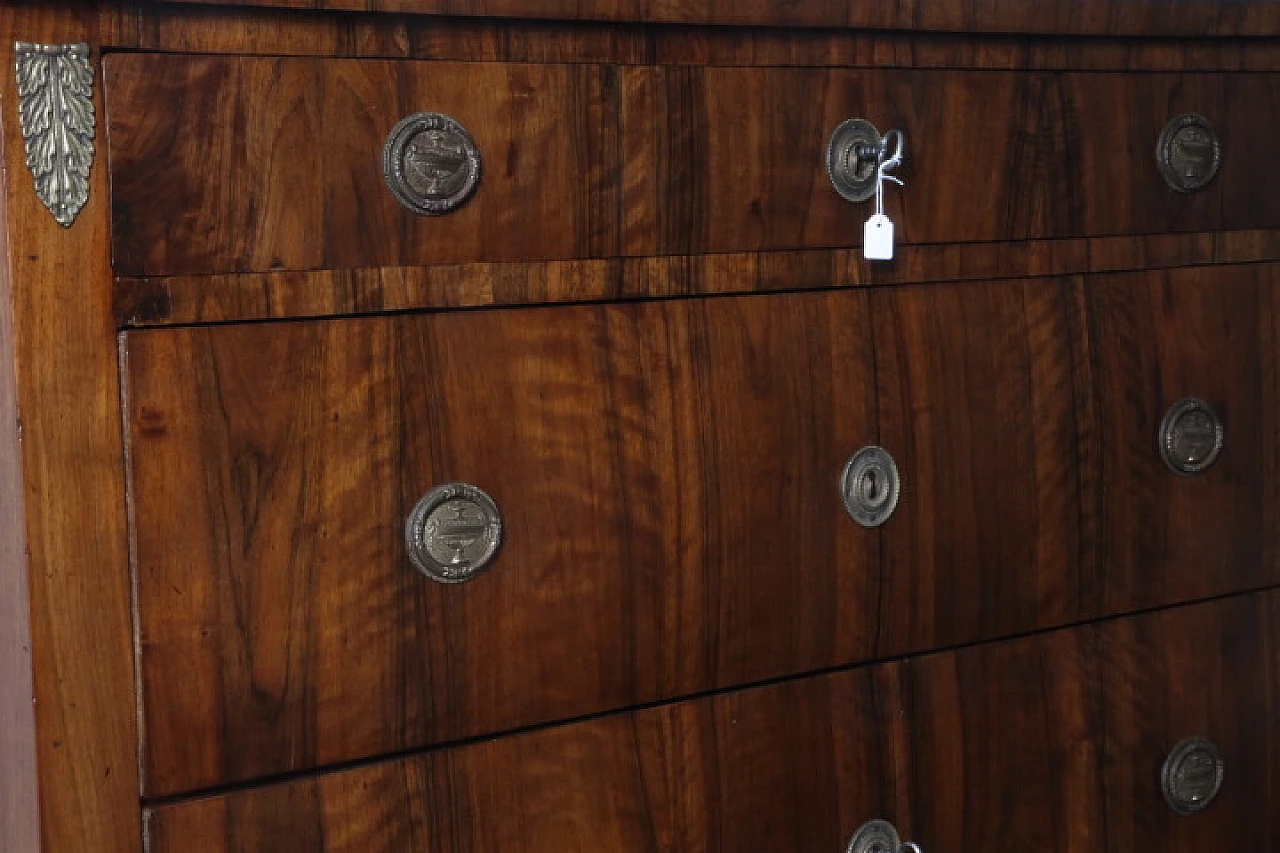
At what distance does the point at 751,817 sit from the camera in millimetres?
991

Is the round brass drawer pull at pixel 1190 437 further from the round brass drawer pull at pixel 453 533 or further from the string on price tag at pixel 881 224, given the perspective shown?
the round brass drawer pull at pixel 453 533

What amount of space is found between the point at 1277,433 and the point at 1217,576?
0.12 m

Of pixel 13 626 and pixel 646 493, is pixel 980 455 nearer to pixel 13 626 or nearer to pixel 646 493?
pixel 646 493

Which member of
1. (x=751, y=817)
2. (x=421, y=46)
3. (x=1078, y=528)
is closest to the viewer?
(x=421, y=46)

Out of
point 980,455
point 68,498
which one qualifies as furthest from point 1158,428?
point 68,498

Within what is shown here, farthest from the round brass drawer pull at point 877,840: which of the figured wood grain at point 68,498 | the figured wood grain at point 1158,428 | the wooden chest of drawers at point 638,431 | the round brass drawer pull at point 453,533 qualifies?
the figured wood grain at point 68,498

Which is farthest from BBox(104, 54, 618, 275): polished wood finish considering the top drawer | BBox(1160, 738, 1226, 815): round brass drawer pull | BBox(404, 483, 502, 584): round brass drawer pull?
BBox(1160, 738, 1226, 815): round brass drawer pull

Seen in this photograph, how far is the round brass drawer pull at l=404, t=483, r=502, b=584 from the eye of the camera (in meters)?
0.87

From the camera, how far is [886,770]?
104cm

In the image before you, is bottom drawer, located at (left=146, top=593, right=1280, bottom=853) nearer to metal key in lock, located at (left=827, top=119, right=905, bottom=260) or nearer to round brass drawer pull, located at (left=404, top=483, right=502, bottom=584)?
round brass drawer pull, located at (left=404, top=483, right=502, bottom=584)

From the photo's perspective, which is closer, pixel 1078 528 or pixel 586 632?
pixel 586 632

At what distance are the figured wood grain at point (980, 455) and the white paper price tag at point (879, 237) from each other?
0.03m

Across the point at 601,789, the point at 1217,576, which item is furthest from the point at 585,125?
the point at 1217,576

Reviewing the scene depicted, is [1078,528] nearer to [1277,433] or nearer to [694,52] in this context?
[1277,433]
